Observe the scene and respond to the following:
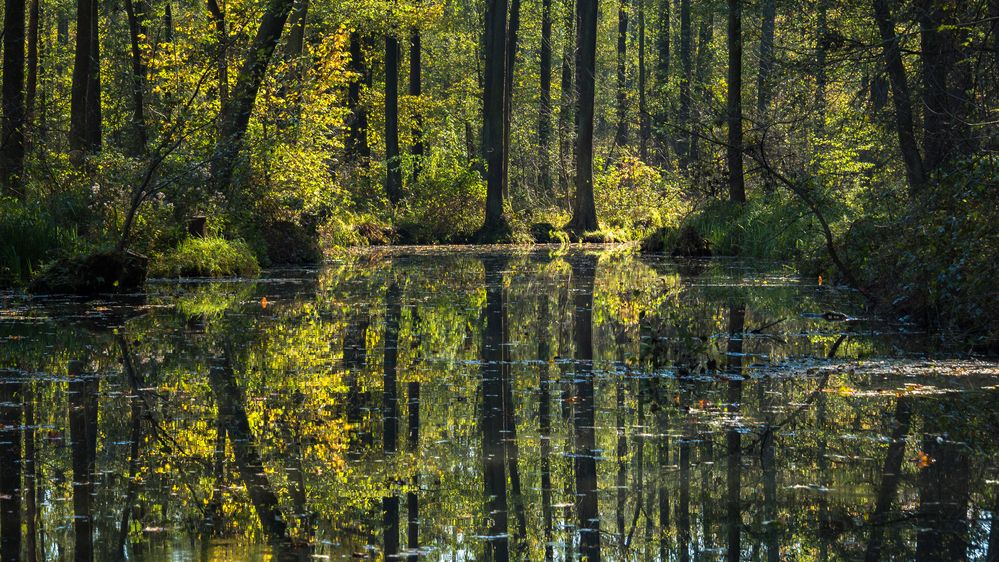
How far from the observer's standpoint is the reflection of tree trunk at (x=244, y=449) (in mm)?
4652

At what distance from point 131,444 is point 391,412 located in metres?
1.62

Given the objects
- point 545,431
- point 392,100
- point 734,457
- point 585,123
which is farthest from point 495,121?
point 734,457

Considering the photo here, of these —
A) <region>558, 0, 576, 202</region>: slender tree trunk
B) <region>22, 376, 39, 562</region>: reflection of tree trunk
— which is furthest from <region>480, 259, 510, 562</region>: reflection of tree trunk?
<region>558, 0, 576, 202</region>: slender tree trunk

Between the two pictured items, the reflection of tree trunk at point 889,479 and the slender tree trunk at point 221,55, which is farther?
the slender tree trunk at point 221,55

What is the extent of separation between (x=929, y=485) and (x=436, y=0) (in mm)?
35701

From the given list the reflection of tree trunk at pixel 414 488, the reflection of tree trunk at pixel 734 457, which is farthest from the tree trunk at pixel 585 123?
the reflection of tree trunk at pixel 414 488

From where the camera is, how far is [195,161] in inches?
747

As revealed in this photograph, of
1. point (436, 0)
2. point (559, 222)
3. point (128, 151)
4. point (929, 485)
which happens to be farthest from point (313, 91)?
point (929, 485)

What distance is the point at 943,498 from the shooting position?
4879mm

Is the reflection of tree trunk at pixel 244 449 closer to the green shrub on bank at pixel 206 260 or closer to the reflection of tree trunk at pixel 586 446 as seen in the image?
the reflection of tree trunk at pixel 586 446

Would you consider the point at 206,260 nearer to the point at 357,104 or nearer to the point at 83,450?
the point at 83,450

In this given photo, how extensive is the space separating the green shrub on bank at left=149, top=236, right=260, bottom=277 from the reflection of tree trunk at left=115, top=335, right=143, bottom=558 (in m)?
8.72

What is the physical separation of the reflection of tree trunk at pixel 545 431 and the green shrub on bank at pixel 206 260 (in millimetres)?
8796

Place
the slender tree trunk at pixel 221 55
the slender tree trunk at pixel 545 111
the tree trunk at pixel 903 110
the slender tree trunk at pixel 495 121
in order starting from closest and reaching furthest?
the tree trunk at pixel 903 110 < the slender tree trunk at pixel 221 55 < the slender tree trunk at pixel 495 121 < the slender tree trunk at pixel 545 111
